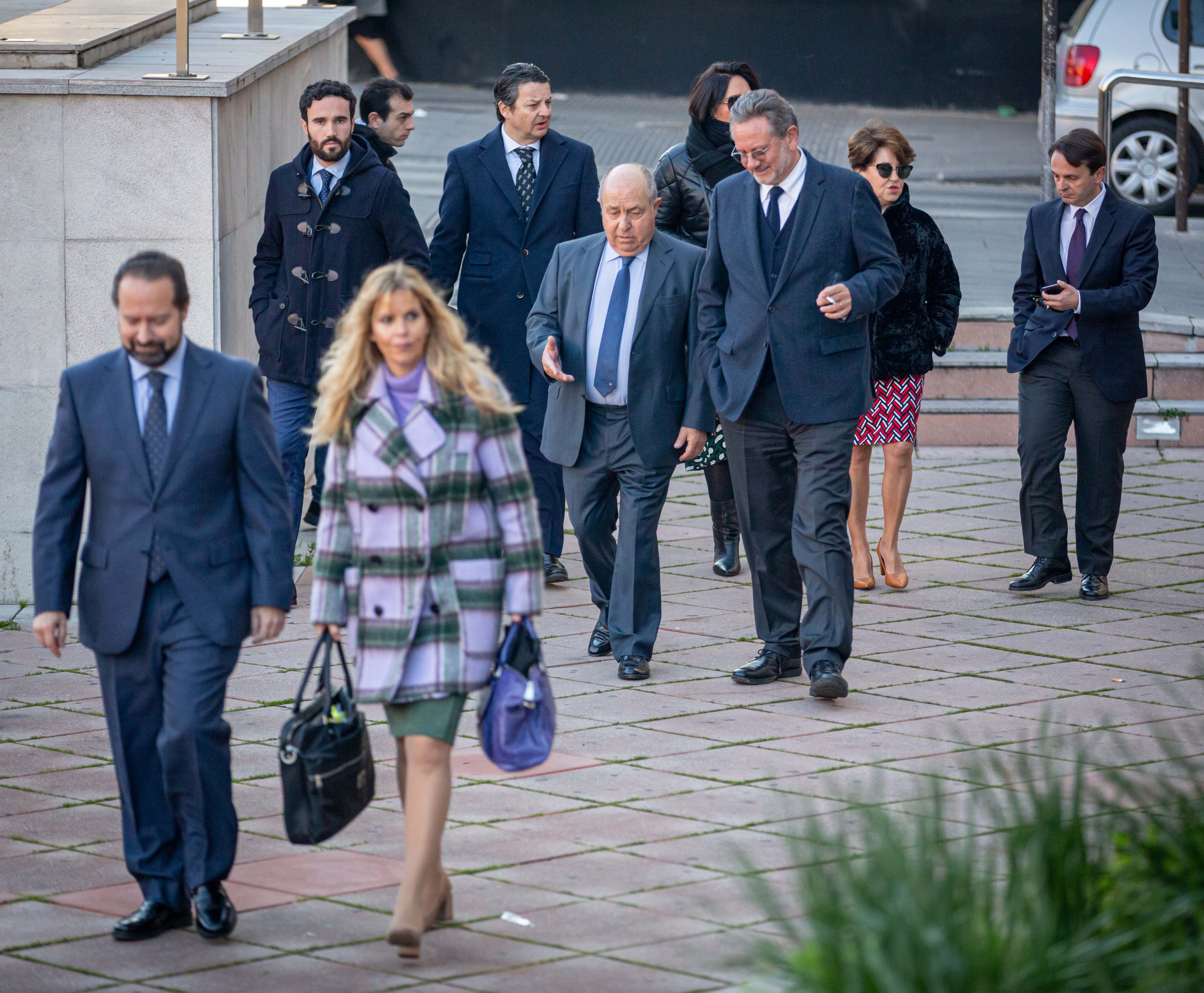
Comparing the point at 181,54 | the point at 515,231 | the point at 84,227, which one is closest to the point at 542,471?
the point at 515,231

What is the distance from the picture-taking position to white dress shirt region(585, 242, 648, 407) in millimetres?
7000

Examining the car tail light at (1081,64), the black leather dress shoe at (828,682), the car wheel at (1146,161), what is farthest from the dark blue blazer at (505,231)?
the car tail light at (1081,64)

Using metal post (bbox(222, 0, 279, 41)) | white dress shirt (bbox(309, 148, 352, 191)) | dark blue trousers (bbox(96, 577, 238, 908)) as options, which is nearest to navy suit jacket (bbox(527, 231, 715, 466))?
white dress shirt (bbox(309, 148, 352, 191))

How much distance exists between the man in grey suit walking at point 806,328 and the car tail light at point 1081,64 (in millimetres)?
9421

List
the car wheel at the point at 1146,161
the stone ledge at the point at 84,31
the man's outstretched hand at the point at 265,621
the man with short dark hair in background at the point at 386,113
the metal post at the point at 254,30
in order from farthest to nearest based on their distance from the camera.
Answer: the car wheel at the point at 1146,161
the metal post at the point at 254,30
the man with short dark hair in background at the point at 386,113
the stone ledge at the point at 84,31
the man's outstretched hand at the point at 265,621

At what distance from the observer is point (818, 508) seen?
21.8 ft

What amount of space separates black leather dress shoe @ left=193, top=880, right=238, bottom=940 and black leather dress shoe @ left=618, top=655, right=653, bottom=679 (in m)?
2.59

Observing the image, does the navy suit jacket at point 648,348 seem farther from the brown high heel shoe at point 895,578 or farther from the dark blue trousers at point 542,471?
the brown high heel shoe at point 895,578

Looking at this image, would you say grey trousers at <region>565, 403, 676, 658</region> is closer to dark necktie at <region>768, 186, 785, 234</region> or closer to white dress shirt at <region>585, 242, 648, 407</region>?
white dress shirt at <region>585, 242, 648, 407</region>

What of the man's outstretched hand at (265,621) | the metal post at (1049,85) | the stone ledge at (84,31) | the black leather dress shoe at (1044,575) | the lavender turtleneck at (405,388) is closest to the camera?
the lavender turtleneck at (405,388)

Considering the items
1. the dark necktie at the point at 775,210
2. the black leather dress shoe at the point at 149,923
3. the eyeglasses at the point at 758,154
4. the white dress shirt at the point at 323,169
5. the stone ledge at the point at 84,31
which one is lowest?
the black leather dress shoe at the point at 149,923

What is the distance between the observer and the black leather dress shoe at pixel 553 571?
8406 mm

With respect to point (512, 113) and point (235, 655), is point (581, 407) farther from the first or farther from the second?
point (235, 655)

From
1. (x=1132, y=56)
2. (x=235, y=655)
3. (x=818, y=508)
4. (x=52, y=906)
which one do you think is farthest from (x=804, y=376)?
(x=1132, y=56)
